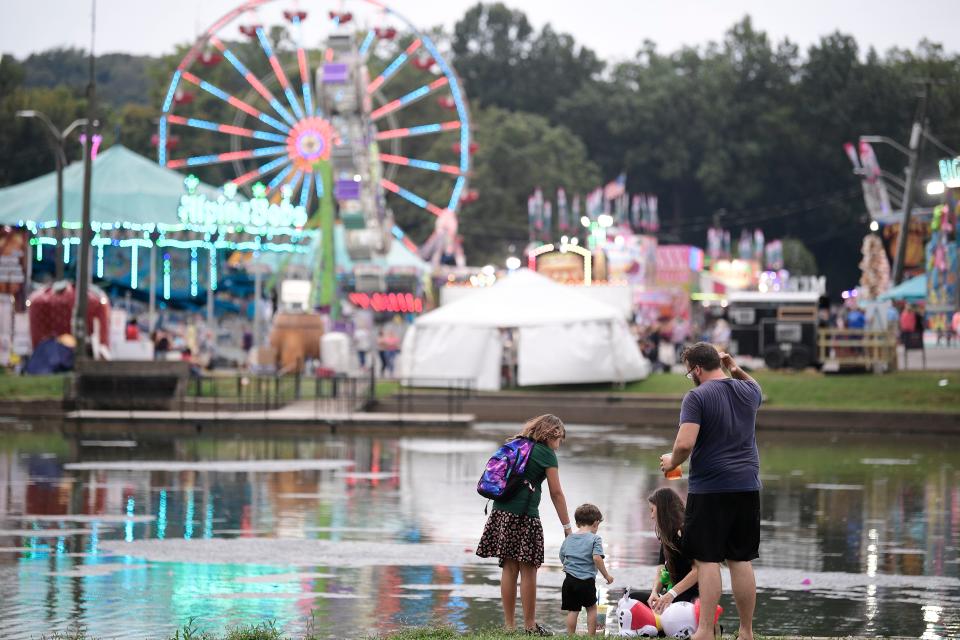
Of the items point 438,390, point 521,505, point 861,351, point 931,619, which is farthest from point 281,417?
point 521,505

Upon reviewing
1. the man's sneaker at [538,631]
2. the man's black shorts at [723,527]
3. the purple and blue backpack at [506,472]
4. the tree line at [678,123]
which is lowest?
the man's sneaker at [538,631]

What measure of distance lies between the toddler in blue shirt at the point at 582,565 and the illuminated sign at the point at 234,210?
4611cm

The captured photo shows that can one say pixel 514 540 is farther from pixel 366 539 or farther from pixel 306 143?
pixel 306 143

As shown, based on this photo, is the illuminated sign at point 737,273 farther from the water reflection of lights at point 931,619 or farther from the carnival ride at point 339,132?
the water reflection of lights at point 931,619

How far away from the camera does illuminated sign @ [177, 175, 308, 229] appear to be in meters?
55.7

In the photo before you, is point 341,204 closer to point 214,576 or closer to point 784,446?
point 784,446

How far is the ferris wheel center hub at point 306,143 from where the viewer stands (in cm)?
6059

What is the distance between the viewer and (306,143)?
60.7 m

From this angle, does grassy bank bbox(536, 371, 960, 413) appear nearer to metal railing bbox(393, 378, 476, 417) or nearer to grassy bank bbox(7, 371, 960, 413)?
grassy bank bbox(7, 371, 960, 413)

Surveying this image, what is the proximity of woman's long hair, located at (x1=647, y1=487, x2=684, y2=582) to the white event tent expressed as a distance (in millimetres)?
33038

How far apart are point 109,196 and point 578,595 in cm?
4844

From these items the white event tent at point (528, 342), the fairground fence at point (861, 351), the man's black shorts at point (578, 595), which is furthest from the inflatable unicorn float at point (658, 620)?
the fairground fence at point (861, 351)

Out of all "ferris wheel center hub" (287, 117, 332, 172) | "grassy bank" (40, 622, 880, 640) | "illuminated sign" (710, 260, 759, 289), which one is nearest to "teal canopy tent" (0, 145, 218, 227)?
"ferris wheel center hub" (287, 117, 332, 172)

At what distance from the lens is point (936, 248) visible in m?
47.7
